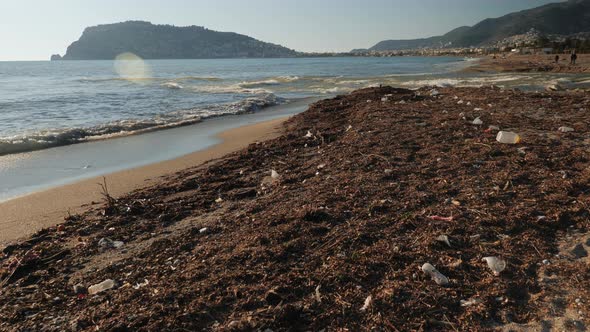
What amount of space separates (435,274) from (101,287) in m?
2.59

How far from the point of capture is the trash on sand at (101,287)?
287cm

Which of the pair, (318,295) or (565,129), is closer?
(318,295)

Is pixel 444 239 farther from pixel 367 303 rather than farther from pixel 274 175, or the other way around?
pixel 274 175

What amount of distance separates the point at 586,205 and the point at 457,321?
2.36 meters

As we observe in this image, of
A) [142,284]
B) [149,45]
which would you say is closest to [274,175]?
[142,284]

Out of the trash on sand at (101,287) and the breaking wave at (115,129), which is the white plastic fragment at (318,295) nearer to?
the trash on sand at (101,287)

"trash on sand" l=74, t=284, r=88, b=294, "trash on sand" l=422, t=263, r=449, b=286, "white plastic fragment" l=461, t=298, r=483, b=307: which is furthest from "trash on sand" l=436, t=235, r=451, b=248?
"trash on sand" l=74, t=284, r=88, b=294

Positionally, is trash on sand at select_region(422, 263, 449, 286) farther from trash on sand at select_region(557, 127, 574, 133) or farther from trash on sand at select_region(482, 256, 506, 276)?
trash on sand at select_region(557, 127, 574, 133)

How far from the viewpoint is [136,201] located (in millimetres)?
4938

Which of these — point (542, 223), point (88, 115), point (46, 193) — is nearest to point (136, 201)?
point (46, 193)

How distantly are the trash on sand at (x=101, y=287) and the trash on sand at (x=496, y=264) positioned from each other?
2.95 metres

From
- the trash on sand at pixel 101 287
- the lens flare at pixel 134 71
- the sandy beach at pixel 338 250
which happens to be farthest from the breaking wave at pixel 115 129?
the lens flare at pixel 134 71

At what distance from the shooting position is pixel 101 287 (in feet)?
9.52

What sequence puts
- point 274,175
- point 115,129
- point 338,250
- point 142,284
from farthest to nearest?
point 115,129
point 274,175
point 338,250
point 142,284
